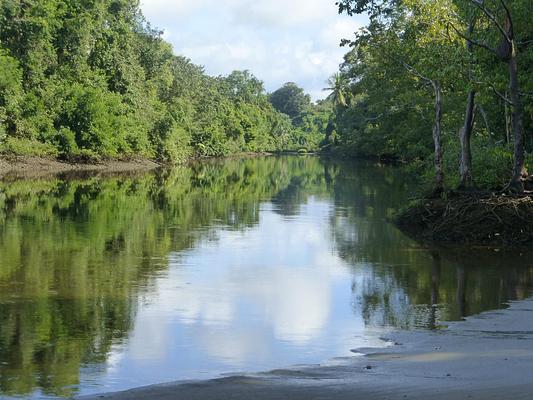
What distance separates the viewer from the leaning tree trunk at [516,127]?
793 inches

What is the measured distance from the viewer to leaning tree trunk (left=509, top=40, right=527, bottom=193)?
66.1 ft

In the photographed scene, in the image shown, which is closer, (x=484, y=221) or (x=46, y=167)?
(x=484, y=221)

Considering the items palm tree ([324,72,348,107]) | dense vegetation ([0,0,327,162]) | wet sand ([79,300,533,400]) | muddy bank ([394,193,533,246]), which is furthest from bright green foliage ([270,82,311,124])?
wet sand ([79,300,533,400])

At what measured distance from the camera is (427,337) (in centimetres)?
1009

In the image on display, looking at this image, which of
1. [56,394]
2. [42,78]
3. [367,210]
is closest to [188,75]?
[42,78]

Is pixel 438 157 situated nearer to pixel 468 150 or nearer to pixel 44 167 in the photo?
pixel 468 150

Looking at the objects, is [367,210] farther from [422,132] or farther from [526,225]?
[422,132]

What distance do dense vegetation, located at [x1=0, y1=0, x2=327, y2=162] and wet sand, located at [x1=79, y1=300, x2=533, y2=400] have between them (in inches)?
1671

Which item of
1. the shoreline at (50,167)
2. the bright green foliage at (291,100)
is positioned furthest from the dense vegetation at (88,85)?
the bright green foliage at (291,100)

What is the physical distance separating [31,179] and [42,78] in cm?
1545

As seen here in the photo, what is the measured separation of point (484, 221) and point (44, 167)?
1528 inches

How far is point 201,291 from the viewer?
13.5m

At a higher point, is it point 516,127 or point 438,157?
point 516,127

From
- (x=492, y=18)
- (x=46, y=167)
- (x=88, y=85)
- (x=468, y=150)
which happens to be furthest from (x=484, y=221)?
(x=88, y=85)
